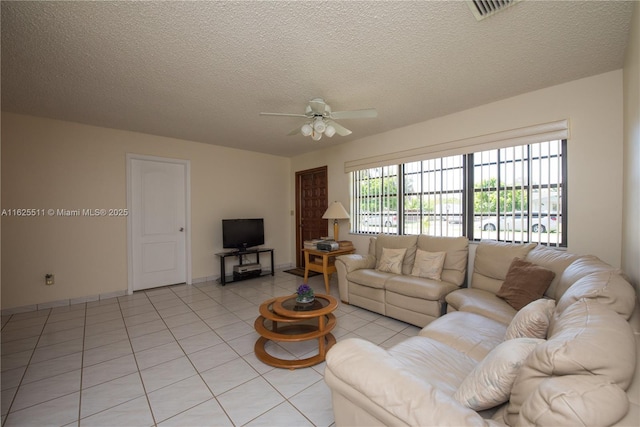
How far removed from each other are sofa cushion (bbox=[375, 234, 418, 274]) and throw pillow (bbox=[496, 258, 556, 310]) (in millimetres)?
1089

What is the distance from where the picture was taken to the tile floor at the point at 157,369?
1609 millimetres

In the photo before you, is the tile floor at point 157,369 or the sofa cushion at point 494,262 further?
→ the sofa cushion at point 494,262

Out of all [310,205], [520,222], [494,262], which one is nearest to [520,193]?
[520,222]

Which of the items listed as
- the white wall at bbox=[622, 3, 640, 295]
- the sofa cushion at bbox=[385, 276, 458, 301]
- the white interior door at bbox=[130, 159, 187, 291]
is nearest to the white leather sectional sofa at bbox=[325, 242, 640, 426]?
Answer: the white wall at bbox=[622, 3, 640, 295]

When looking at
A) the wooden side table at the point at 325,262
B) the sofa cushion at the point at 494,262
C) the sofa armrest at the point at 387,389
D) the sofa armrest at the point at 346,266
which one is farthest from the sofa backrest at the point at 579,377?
the wooden side table at the point at 325,262

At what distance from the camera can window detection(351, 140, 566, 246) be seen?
2.70 metres

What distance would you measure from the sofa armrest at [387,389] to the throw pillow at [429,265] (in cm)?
207

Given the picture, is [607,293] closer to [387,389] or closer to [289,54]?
[387,389]

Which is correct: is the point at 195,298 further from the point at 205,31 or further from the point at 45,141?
the point at 205,31

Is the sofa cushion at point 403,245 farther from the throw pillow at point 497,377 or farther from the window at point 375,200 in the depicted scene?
the throw pillow at point 497,377

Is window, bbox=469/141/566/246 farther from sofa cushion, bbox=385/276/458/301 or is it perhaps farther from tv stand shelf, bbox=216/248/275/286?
tv stand shelf, bbox=216/248/275/286

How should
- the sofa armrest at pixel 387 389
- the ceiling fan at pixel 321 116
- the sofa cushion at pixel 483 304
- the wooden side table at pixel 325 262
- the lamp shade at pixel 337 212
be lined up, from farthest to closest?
the lamp shade at pixel 337 212, the wooden side table at pixel 325 262, the ceiling fan at pixel 321 116, the sofa cushion at pixel 483 304, the sofa armrest at pixel 387 389

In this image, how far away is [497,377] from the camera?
96 cm

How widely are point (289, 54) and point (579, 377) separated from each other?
2324mm
